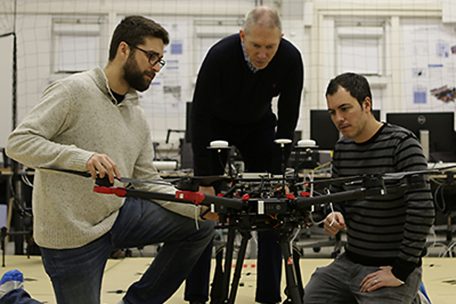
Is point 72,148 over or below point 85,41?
below

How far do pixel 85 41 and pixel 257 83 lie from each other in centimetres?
457

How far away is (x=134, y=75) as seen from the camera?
196cm

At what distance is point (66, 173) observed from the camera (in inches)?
68.3

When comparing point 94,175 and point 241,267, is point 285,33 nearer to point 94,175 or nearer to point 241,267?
point 241,267

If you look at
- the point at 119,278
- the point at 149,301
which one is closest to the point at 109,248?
the point at 149,301

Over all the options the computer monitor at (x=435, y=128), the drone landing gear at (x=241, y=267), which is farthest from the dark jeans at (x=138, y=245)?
the computer monitor at (x=435, y=128)

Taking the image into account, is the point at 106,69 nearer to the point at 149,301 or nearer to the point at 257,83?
the point at 257,83

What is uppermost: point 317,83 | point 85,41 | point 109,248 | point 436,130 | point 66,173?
point 85,41

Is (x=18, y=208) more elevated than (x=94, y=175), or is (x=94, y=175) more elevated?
(x=94, y=175)

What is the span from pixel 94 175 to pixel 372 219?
100 cm

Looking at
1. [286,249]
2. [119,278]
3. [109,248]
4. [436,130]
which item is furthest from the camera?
[436,130]

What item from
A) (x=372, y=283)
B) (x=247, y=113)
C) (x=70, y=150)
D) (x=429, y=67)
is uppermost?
(x=429, y=67)

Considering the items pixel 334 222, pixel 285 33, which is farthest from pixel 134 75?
pixel 285 33

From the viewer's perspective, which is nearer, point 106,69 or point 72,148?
point 72,148
